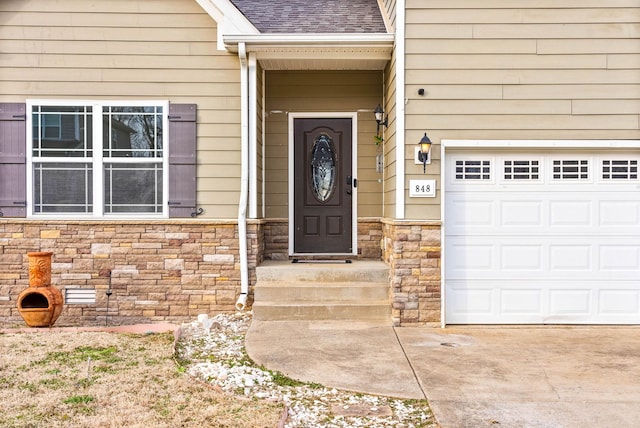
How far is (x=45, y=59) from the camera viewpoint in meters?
6.22

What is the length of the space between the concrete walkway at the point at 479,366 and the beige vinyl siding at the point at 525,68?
1853 millimetres

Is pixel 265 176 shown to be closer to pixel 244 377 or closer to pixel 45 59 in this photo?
pixel 45 59

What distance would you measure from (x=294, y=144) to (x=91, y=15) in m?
2.88

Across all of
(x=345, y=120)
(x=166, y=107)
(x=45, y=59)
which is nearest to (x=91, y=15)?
(x=45, y=59)

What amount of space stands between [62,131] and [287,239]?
304 cm

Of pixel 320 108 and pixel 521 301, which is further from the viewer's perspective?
pixel 320 108

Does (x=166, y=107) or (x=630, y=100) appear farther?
(x=166, y=107)

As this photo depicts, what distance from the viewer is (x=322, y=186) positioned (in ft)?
23.7

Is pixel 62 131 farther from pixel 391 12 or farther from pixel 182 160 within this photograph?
pixel 391 12

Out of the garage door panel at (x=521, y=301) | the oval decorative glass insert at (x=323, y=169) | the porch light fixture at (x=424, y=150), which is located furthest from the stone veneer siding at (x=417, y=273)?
the oval decorative glass insert at (x=323, y=169)

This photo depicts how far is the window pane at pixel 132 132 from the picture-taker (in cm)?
625

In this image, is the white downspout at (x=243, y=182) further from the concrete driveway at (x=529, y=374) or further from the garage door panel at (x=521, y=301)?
the garage door panel at (x=521, y=301)

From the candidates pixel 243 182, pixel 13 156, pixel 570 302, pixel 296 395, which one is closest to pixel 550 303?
pixel 570 302

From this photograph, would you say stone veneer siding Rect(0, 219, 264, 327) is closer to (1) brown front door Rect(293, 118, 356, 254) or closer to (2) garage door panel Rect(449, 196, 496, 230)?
(1) brown front door Rect(293, 118, 356, 254)
